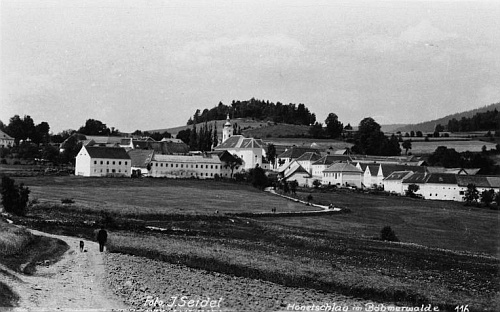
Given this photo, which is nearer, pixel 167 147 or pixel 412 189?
pixel 412 189

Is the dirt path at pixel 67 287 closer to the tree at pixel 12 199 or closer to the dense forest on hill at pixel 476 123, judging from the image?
the tree at pixel 12 199

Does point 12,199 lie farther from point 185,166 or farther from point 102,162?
point 185,166

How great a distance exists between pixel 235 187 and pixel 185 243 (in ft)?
164

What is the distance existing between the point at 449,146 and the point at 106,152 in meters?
73.3

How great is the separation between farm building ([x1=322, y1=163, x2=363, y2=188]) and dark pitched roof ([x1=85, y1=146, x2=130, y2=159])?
3513cm

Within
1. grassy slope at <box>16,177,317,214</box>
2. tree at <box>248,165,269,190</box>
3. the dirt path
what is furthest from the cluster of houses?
the dirt path

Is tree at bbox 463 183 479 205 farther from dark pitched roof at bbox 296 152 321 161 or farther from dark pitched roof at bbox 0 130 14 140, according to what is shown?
dark pitched roof at bbox 0 130 14 140

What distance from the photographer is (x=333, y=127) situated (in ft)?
533

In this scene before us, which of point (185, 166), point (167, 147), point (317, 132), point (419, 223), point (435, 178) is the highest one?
point (317, 132)

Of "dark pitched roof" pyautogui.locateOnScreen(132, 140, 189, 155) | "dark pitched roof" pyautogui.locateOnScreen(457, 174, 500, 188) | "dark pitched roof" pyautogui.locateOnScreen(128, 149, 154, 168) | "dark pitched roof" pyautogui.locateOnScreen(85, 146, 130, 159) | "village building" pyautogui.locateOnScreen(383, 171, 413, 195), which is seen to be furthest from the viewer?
"dark pitched roof" pyautogui.locateOnScreen(132, 140, 189, 155)

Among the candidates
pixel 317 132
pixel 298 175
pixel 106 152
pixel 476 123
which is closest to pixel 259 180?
pixel 106 152

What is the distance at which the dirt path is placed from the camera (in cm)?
1541

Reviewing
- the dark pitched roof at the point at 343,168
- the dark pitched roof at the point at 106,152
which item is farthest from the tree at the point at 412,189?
the dark pitched roof at the point at 106,152

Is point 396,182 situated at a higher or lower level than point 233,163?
lower
